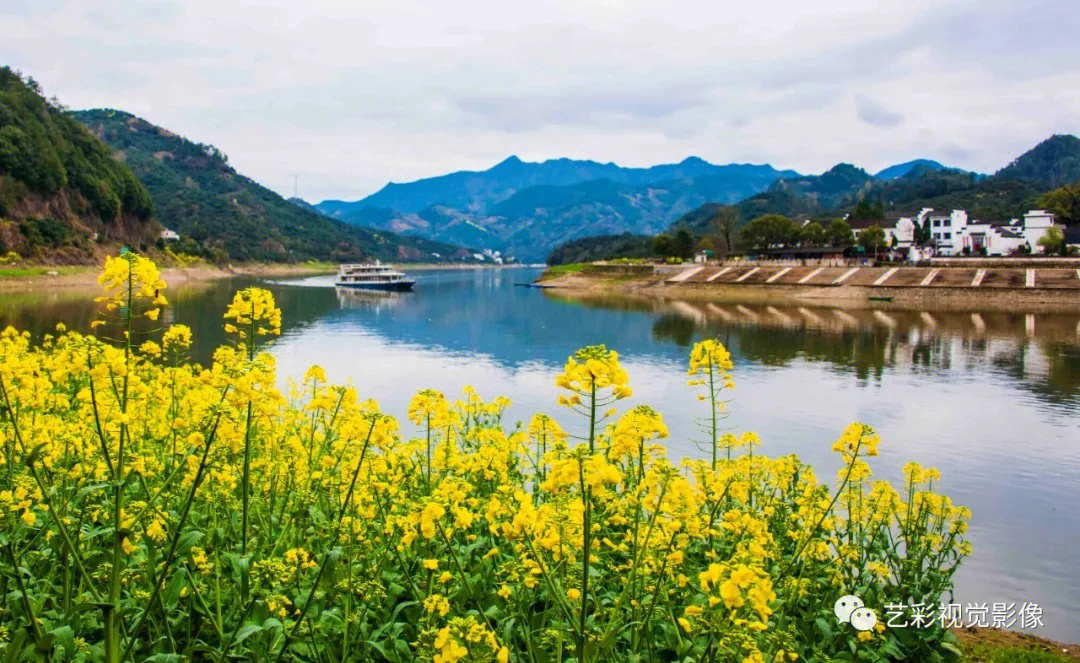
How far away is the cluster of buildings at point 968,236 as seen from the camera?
94125mm

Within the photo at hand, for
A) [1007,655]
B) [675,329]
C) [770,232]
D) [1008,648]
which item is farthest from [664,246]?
[1007,655]

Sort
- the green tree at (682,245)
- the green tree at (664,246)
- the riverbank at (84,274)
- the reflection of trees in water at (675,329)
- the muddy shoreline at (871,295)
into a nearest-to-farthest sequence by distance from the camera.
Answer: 1. the reflection of trees in water at (675,329)
2. the muddy shoreline at (871,295)
3. the riverbank at (84,274)
4. the green tree at (664,246)
5. the green tree at (682,245)

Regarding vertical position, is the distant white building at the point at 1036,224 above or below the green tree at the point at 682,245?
above

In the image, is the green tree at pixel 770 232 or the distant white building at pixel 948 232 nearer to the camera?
the distant white building at pixel 948 232

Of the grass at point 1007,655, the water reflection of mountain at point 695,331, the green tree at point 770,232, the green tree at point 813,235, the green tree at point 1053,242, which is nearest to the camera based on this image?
the grass at point 1007,655

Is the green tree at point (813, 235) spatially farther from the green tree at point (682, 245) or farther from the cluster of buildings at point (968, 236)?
the green tree at point (682, 245)

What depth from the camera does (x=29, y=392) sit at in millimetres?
5520

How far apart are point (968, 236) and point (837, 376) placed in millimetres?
93597

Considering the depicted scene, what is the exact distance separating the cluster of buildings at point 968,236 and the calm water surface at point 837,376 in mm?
48937

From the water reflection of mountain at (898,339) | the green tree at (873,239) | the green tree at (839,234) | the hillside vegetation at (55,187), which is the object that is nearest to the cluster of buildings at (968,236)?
the green tree at (873,239)

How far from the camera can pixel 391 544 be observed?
5.00m

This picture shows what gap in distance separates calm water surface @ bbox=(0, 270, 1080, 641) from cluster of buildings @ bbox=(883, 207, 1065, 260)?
48937mm

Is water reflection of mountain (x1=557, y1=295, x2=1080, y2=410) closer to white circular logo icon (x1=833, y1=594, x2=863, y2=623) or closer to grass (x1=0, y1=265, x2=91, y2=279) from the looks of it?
white circular logo icon (x1=833, y1=594, x2=863, y2=623)

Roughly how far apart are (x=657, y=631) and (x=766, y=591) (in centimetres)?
245
